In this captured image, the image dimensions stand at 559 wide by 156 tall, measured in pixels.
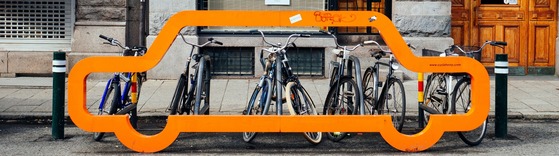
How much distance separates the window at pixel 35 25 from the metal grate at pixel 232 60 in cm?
239

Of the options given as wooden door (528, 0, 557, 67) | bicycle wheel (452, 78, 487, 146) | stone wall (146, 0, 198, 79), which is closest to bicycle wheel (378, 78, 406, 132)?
bicycle wheel (452, 78, 487, 146)

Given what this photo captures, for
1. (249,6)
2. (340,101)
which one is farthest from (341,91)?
(249,6)

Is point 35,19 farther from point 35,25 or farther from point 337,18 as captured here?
point 337,18

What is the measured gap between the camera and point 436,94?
32.2 ft

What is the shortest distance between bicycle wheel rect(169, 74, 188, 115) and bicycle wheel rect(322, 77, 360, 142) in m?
1.48

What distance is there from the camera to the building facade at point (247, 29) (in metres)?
15.1

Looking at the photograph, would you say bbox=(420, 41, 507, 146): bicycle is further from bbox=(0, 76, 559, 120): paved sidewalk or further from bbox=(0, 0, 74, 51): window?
bbox=(0, 0, 74, 51): window

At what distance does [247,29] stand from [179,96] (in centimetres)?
616

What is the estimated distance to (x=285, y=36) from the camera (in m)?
15.1

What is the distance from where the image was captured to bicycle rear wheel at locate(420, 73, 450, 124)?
378 inches

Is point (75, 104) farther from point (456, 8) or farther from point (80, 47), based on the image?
point (456, 8)

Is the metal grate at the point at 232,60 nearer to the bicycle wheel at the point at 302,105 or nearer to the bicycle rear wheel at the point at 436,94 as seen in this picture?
the bicycle rear wheel at the point at 436,94

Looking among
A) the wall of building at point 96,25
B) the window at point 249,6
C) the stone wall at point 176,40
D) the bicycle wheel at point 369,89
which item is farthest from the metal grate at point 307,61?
the bicycle wheel at point 369,89

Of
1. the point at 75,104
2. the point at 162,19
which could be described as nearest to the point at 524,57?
the point at 162,19
